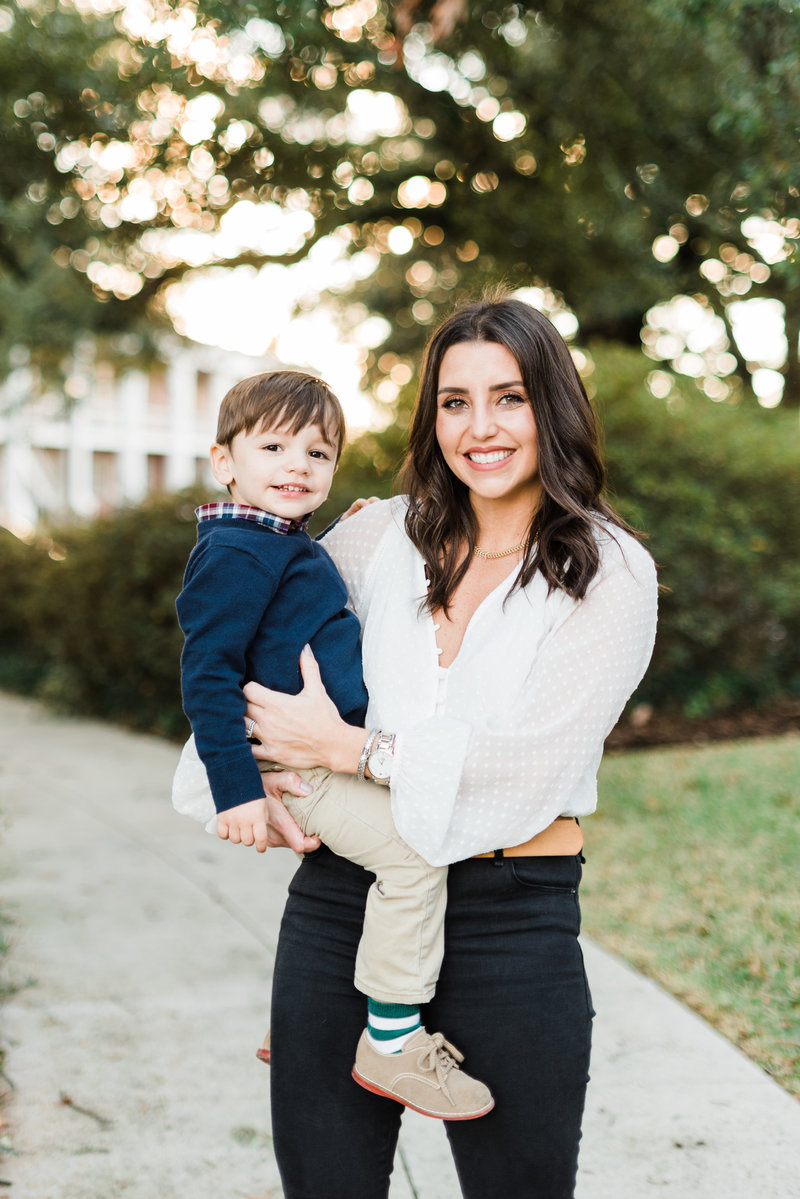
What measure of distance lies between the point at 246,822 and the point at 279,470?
2.22ft

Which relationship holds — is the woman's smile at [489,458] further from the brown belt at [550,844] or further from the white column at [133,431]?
the white column at [133,431]

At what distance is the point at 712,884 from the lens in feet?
16.1

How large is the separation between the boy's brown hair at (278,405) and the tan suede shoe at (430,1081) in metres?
1.15

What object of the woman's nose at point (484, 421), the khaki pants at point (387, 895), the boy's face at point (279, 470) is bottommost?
the khaki pants at point (387, 895)

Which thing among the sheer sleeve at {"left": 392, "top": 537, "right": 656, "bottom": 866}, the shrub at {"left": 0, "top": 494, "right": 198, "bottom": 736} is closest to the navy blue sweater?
the sheer sleeve at {"left": 392, "top": 537, "right": 656, "bottom": 866}

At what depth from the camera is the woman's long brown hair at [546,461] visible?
6.32 feet

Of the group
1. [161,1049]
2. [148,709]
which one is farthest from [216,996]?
[148,709]

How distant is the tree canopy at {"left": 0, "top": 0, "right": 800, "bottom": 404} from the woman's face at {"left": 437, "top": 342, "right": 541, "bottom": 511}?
436 centimetres

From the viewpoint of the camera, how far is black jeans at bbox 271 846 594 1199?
1812mm

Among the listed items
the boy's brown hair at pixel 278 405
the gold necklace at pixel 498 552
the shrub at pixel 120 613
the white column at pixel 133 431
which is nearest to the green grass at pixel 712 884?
the gold necklace at pixel 498 552

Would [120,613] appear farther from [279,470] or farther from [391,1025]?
[391,1025]

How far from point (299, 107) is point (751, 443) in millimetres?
4438

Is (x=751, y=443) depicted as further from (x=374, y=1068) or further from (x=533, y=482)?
(x=374, y=1068)

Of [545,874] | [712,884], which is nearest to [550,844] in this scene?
[545,874]
